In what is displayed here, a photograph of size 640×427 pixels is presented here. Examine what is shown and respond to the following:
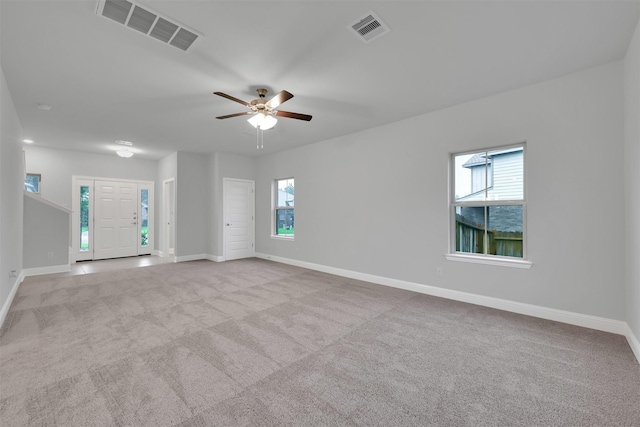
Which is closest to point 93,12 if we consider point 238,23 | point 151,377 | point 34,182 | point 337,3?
point 238,23

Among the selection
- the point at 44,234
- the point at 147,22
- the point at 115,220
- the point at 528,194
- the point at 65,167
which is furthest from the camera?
the point at 115,220

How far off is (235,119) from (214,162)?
2.86 m

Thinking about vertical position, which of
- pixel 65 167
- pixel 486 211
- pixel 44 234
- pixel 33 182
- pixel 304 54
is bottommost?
pixel 44 234

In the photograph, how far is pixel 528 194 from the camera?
10.7 feet

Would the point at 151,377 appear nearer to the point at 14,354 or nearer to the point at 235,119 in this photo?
the point at 14,354

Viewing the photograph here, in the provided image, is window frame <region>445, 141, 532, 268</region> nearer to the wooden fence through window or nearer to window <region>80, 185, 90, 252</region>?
the wooden fence through window

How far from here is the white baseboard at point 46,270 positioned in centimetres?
532

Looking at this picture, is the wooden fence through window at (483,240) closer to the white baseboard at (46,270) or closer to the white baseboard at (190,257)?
the white baseboard at (190,257)

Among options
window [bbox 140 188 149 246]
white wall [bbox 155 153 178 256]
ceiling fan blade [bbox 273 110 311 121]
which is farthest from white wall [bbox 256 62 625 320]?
window [bbox 140 188 149 246]

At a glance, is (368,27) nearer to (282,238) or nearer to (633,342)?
(633,342)

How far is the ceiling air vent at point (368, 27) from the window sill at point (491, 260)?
2970 mm

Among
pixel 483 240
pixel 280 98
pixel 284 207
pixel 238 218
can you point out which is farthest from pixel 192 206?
pixel 483 240

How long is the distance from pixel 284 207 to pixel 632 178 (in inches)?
229

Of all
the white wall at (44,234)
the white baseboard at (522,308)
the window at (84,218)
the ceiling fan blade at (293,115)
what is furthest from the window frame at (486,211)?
the window at (84,218)
